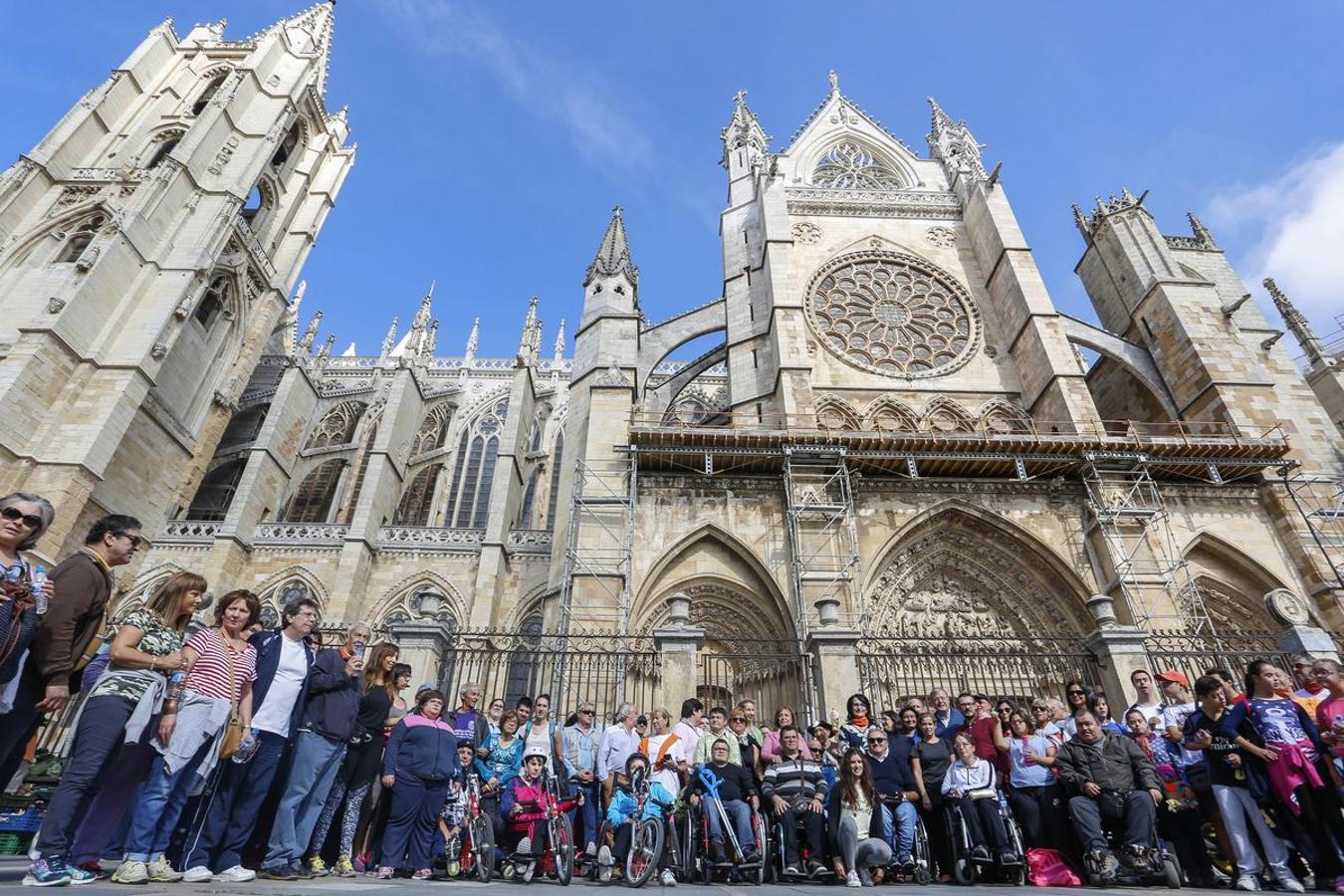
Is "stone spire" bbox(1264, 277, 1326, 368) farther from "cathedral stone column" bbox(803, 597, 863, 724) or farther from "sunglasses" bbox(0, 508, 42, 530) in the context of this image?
"sunglasses" bbox(0, 508, 42, 530)

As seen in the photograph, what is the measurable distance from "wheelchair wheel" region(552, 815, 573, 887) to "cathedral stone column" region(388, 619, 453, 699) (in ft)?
11.2

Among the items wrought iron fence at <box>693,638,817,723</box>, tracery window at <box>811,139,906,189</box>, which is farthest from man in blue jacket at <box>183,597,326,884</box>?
tracery window at <box>811,139,906,189</box>

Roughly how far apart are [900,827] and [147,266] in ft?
62.3

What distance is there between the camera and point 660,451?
11.5 meters

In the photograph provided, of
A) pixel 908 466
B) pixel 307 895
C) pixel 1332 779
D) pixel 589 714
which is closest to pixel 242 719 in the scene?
pixel 307 895

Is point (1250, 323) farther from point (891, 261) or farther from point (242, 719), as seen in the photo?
point (242, 719)

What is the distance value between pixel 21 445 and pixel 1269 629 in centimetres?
2248

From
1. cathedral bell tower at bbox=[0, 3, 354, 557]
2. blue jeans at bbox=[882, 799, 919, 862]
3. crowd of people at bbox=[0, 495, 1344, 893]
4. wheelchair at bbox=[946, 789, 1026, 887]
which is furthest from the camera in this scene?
cathedral bell tower at bbox=[0, 3, 354, 557]

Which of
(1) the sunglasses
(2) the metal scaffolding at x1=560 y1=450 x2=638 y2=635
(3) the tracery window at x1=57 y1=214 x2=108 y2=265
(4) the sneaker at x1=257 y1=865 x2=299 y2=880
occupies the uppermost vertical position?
(3) the tracery window at x1=57 y1=214 x2=108 y2=265

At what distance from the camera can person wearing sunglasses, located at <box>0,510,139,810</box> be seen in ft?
8.73

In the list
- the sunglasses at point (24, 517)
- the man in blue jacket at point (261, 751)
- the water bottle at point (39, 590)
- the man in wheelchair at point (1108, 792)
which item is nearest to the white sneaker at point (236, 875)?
the man in blue jacket at point (261, 751)

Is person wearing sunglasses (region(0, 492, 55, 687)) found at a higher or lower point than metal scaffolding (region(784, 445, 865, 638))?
lower

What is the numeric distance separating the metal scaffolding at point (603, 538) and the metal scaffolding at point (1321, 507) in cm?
1143

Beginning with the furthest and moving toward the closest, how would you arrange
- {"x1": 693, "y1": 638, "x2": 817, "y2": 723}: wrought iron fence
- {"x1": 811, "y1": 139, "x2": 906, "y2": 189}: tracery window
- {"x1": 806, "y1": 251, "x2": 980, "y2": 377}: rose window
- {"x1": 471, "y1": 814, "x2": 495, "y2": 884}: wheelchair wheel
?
{"x1": 811, "y1": 139, "x2": 906, "y2": 189}: tracery window, {"x1": 806, "y1": 251, "x2": 980, "y2": 377}: rose window, {"x1": 693, "y1": 638, "x2": 817, "y2": 723}: wrought iron fence, {"x1": 471, "y1": 814, "x2": 495, "y2": 884}: wheelchair wheel
